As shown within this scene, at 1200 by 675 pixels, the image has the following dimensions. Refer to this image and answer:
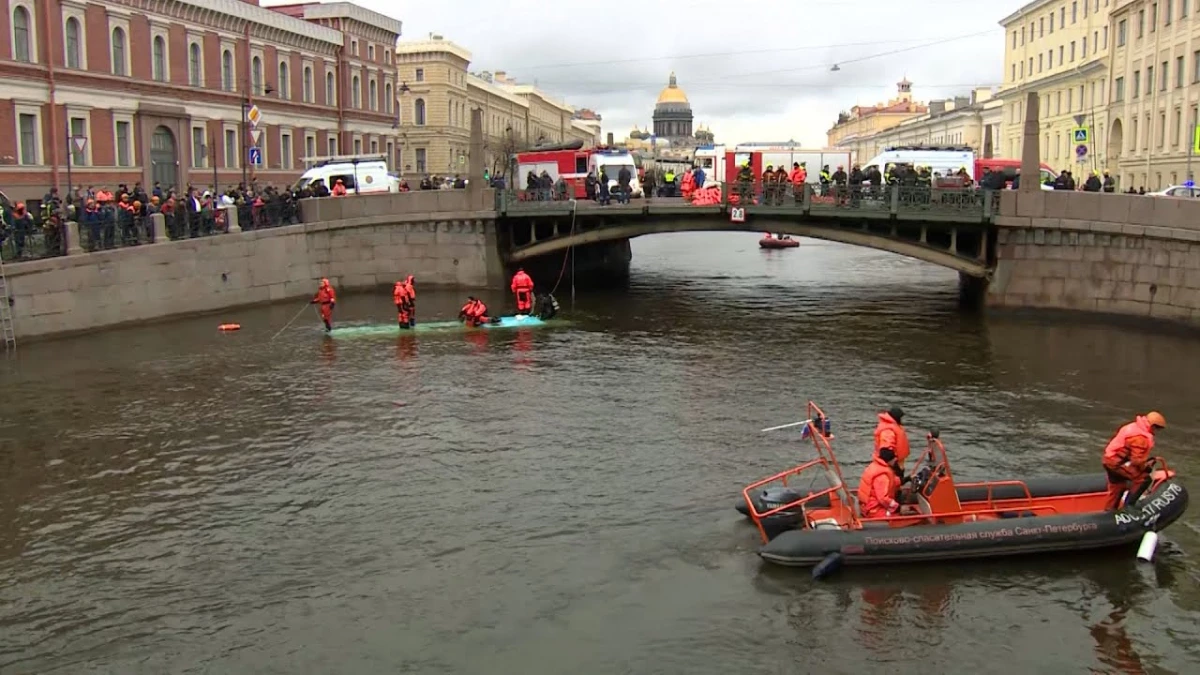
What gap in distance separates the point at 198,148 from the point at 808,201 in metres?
29.3

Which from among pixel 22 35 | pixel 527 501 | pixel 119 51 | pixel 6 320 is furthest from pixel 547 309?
pixel 119 51

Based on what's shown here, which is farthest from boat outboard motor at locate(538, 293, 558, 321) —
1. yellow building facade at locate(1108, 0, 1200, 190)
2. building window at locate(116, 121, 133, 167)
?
yellow building facade at locate(1108, 0, 1200, 190)

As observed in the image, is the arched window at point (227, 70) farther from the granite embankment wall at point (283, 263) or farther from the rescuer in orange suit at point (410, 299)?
the rescuer in orange suit at point (410, 299)

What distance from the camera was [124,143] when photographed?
45.6 metres

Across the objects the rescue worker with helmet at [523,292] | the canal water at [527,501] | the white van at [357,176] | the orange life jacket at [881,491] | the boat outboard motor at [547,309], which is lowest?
the canal water at [527,501]

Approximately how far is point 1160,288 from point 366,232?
82.9 ft

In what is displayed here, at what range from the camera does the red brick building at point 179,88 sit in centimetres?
4006

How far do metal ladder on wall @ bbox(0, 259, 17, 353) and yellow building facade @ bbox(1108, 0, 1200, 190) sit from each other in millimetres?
Answer: 51510

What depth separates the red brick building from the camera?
4006cm

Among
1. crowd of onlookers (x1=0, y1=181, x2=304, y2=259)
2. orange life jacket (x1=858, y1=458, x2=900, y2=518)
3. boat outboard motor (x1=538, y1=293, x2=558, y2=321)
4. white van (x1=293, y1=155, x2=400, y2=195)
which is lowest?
orange life jacket (x1=858, y1=458, x2=900, y2=518)

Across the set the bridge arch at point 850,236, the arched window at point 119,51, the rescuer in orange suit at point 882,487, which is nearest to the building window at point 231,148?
the arched window at point 119,51

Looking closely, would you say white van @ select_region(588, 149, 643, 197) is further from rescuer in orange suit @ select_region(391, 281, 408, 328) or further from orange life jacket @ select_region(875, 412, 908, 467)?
orange life jacket @ select_region(875, 412, 908, 467)

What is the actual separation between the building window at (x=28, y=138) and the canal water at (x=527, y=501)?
12.5m

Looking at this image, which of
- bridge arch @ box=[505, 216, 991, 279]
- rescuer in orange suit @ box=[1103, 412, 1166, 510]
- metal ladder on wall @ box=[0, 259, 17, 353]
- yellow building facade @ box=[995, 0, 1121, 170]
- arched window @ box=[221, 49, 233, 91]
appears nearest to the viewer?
rescuer in orange suit @ box=[1103, 412, 1166, 510]
